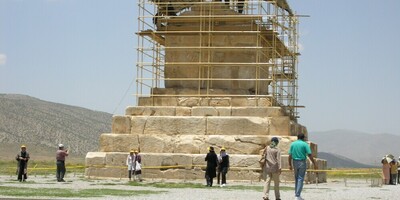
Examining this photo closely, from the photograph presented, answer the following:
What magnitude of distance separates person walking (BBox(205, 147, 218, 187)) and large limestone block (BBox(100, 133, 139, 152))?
4.23 meters

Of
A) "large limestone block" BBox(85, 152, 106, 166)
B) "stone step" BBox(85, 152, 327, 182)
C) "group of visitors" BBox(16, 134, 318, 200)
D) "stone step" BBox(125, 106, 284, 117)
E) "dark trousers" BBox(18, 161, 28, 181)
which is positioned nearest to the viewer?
"group of visitors" BBox(16, 134, 318, 200)

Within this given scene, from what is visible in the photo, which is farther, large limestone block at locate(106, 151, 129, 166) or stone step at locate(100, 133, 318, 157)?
large limestone block at locate(106, 151, 129, 166)

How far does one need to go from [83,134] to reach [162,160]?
89.4 meters

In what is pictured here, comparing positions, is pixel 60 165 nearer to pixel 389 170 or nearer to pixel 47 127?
pixel 389 170

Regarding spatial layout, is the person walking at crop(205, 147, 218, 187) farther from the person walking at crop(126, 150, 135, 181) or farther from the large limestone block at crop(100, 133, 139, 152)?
the large limestone block at crop(100, 133, 139, 152)

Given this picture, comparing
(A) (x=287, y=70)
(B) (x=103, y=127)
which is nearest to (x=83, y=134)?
(B) (x=103, y=127)

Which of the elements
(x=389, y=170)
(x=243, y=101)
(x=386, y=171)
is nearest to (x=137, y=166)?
(x=243, y=101)

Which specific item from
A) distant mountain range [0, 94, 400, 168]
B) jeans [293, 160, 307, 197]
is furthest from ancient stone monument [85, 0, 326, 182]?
distant mountain range [0, 94, 400, 168]

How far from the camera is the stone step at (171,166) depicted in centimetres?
2844

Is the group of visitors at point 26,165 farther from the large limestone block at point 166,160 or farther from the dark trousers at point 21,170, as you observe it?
the large limestone block at point 166,160

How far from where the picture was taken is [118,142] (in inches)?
1185

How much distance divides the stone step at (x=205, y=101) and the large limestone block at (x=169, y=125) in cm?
105

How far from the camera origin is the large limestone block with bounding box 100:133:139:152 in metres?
29.8

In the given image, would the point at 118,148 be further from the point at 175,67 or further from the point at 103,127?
the point at 103,127
